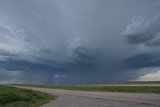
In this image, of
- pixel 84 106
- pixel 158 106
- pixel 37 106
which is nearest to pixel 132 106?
pixel 158 106

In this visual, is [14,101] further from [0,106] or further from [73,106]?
[73,106]

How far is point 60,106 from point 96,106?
11.0 feet

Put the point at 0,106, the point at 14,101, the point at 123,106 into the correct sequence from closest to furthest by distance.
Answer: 1. the point at 123,106
2. the point at 0,106
3. the point at 14,101

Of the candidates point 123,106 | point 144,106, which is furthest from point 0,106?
point 144,106

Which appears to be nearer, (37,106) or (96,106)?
(96,106)

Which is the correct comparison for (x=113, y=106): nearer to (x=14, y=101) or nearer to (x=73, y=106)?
(x=73, y=106)

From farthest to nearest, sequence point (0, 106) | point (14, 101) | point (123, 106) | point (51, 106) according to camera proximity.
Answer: point (14, 101) < point (0, 106) < point (51, 106) < point (123, 106)

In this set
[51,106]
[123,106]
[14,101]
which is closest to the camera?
[123,106]

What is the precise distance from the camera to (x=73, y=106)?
25.3 metres

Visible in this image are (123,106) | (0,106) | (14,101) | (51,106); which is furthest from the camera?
(14,101)

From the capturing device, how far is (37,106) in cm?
2738

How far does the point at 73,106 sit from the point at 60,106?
1278 mm

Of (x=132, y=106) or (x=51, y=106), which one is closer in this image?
(x=132, y=106)

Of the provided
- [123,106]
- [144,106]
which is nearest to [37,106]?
[123,106]
